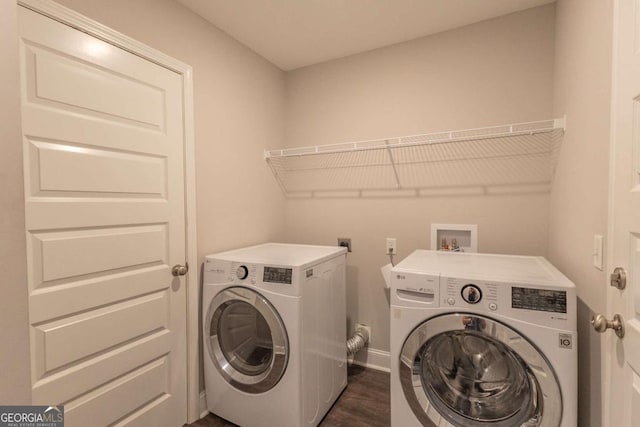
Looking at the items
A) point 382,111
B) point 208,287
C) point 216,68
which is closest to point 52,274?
point 208,287

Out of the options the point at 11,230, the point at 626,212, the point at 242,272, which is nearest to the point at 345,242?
the point at 242,272

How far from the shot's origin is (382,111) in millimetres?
2188

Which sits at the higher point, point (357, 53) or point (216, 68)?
point (357, 53)

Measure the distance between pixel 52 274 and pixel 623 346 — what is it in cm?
196

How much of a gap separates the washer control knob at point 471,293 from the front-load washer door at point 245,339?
87 cm

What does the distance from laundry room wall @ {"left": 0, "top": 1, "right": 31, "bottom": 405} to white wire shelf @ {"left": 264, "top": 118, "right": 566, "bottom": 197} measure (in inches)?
63.8

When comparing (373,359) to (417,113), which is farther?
(373,359)

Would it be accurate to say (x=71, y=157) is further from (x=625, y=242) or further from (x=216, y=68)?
(x=625, y=242)

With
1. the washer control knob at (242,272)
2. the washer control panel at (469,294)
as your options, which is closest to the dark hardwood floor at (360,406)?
the washer control knob at (242,272)

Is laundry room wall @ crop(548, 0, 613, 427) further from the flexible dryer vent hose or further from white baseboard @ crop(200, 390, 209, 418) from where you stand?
white baseboard @ crop(200, 390, 209, 418)

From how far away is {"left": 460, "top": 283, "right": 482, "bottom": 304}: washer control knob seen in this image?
1.15 metres

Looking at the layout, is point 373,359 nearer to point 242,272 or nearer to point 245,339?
point 245,339

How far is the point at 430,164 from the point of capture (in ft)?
6.72

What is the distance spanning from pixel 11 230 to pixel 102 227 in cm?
59
